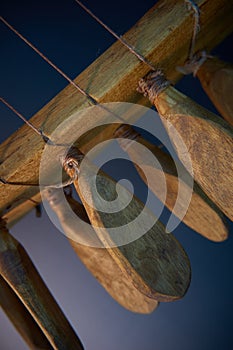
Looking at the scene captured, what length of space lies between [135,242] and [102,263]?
265mm

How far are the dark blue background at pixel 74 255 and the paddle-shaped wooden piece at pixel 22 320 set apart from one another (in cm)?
49

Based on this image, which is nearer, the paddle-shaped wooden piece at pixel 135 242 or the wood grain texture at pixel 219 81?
the paddle-shaped wooden piece at pixel 135 242

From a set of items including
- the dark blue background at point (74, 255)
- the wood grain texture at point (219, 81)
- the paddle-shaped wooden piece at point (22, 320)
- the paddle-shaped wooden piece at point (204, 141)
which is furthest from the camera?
the dark blue background at point (74, 255)

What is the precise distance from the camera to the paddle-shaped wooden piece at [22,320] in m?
0.97

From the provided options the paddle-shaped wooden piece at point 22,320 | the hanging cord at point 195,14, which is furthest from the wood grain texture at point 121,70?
the paddle-shaped wooden piece at point 22,320

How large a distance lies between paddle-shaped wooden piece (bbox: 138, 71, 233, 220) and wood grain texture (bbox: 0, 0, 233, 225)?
7 cm

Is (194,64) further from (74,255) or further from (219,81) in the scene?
(74,255)

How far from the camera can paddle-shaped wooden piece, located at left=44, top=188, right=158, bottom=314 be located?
0.99 meters

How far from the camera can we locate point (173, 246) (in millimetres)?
805

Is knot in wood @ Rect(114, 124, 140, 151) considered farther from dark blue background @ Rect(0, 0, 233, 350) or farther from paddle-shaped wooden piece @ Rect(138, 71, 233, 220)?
dark blue background @ Rect(0, 0, 233, 350)

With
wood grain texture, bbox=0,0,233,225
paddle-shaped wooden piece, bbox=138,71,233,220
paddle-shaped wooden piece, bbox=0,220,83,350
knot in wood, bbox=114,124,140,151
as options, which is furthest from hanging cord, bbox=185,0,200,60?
paddle-shaped wooden piece, bbox=0,220,83,350

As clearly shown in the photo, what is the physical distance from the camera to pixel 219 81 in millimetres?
877

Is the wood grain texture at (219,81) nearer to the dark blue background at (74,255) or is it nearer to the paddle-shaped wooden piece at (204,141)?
the paddle-shaped wooden piece at (204,141)

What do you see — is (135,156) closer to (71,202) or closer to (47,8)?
(71,202)
